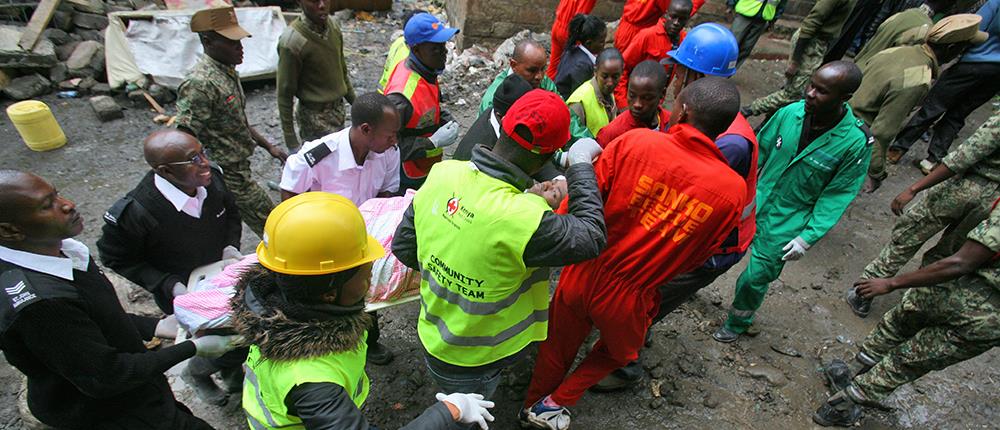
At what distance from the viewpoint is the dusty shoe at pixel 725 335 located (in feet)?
12.1

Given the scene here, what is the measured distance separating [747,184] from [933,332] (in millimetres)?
1409

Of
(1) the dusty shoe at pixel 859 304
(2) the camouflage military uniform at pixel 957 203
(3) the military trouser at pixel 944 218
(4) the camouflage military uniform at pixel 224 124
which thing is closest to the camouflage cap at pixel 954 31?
(2) the camouflage military uniform at pixel 957 203

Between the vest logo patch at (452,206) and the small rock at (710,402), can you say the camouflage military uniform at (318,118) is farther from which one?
the small rock at (710,402)

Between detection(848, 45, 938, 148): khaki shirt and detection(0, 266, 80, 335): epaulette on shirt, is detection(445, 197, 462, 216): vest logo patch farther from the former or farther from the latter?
detection(848, 45, 938, 148): khaki shirt

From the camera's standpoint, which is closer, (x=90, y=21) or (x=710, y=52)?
(x=710, y=52)

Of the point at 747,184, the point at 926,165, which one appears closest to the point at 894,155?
the point at 926,165

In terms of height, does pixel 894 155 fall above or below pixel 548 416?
below

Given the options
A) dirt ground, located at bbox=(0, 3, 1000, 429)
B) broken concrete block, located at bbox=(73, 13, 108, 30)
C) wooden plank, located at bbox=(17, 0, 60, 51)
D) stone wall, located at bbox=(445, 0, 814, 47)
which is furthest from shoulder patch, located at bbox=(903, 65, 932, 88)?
broken concrete block, located at bbox=(73, 13, 108, 30)

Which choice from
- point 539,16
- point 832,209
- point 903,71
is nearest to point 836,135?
point 832,209

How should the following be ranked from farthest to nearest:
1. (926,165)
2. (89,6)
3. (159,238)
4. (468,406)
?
(89,6) < (926,165) < (159,238) < (468,406)

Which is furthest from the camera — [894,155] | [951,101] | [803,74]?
[894,155]

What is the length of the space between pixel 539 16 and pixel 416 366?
6165 mm

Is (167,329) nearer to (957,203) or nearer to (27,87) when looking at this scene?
(957,203)

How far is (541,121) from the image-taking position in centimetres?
185
